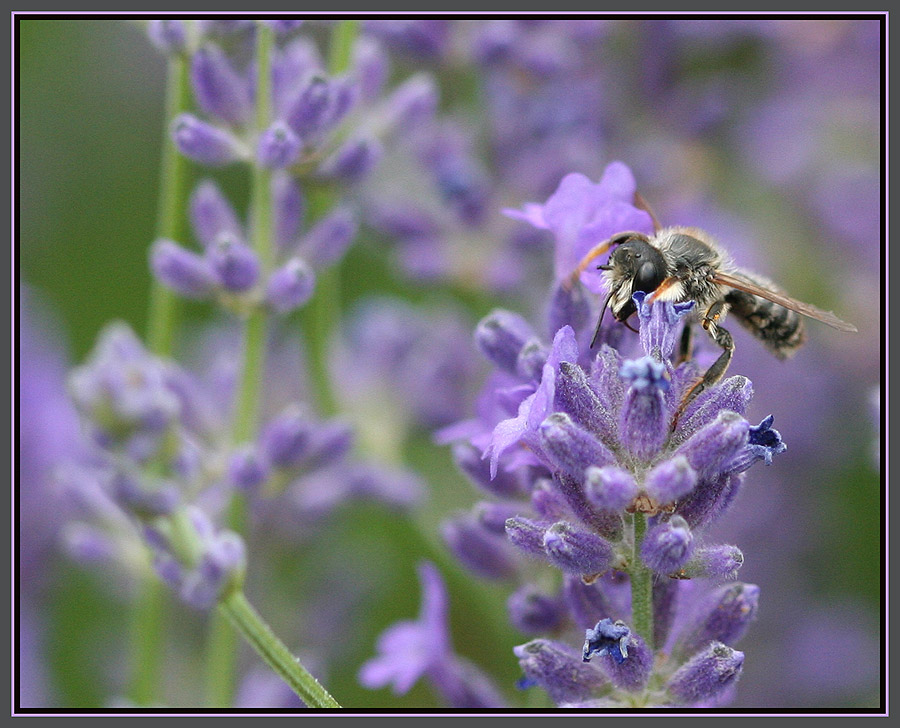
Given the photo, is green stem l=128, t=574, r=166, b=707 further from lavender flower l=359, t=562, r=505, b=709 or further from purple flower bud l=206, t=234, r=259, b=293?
purple flower bud l=206, t=234, r=259, b=293

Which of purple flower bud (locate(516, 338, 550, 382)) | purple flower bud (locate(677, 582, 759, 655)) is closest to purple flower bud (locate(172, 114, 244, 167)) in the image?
purple flower bud (locate(516, 338, 550, 382))

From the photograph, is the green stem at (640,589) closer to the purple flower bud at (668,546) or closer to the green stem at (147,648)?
the purple flower bud at (668,546)

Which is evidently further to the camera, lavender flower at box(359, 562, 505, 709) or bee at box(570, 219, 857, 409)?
lavender flower at box(359, 562, 505, 709)

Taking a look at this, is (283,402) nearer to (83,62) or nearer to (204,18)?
(204,18)

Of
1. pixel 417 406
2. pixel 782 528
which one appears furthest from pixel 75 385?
pixel 782 528

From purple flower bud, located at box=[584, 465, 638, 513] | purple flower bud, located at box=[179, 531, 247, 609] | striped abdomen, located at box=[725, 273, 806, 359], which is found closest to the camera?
purple flower bud, located at box=[584, 465, 638, 513]
